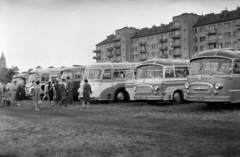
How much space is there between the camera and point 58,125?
12969 mm

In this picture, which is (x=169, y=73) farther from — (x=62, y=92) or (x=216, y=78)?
(x=62, y=92)

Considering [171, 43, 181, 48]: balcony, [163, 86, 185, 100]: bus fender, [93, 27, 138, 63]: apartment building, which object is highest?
[93, 27, 138, 63]: apartment building

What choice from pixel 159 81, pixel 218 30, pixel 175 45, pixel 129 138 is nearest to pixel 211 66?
pixel 159 81

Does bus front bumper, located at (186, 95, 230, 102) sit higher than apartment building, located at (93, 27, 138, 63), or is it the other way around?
apartment building, located at (93, 27, 138, 63)

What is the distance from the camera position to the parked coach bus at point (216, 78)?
617 inches

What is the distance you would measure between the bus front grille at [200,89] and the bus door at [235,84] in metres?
0.97

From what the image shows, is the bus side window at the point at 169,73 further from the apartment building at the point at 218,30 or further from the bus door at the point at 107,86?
the apartment building at the point at 218,30

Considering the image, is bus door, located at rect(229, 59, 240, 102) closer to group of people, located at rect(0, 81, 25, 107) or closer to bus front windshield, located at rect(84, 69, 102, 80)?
bus front windshield, located at rect(84, 69, 102, 80)

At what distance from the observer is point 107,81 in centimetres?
2405

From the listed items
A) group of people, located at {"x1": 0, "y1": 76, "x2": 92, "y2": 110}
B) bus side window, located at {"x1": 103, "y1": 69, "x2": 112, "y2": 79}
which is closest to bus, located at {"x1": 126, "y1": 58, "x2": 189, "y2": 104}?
bus side window, located at {"x1": 103, "y1": 69, "x2": 112, "y2": 79}

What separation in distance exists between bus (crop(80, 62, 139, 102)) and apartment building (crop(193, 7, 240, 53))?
63.9m

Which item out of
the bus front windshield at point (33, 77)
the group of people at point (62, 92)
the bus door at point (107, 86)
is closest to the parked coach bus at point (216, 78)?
the bus door at point (107, 86)

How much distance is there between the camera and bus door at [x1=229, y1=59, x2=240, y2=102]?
15703 millimetres

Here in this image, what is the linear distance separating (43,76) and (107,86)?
10634 mm
